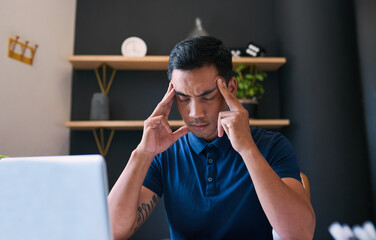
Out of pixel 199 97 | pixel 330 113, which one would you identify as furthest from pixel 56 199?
pixel 330 113

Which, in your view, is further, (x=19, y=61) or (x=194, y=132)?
(x=19, y=61)

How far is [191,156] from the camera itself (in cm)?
125

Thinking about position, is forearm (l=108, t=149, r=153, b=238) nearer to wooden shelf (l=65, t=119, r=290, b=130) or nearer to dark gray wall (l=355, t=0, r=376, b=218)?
wooden shelf (l=65, t=119, r=290, b=130)

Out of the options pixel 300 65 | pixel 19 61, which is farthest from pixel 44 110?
pixel 300 65

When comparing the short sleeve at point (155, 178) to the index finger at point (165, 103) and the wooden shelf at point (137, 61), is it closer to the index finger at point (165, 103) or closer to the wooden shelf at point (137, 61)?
the index finger at point (165, 103)

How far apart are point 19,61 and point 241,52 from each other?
1594 millimetres

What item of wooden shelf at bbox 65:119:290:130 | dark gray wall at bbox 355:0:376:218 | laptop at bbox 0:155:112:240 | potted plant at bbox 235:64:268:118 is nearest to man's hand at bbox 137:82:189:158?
laptop at bbox 0:155:112:240

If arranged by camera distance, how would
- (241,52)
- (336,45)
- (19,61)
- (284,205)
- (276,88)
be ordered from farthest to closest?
(276,88) < (241,52) < (336,45) < (19,61) < (284,205)

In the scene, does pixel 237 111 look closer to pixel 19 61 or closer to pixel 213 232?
pixel 213 232

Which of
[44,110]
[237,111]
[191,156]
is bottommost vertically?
[191,156]

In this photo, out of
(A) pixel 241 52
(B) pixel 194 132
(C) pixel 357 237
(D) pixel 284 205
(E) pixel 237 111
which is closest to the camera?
(C) pixel 357 237


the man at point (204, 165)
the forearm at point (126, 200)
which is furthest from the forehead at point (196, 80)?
the forearm at point (126, 200)

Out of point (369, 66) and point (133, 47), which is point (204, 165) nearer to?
point (369, 66)

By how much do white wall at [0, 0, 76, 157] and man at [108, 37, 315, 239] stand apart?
46.8 inches
